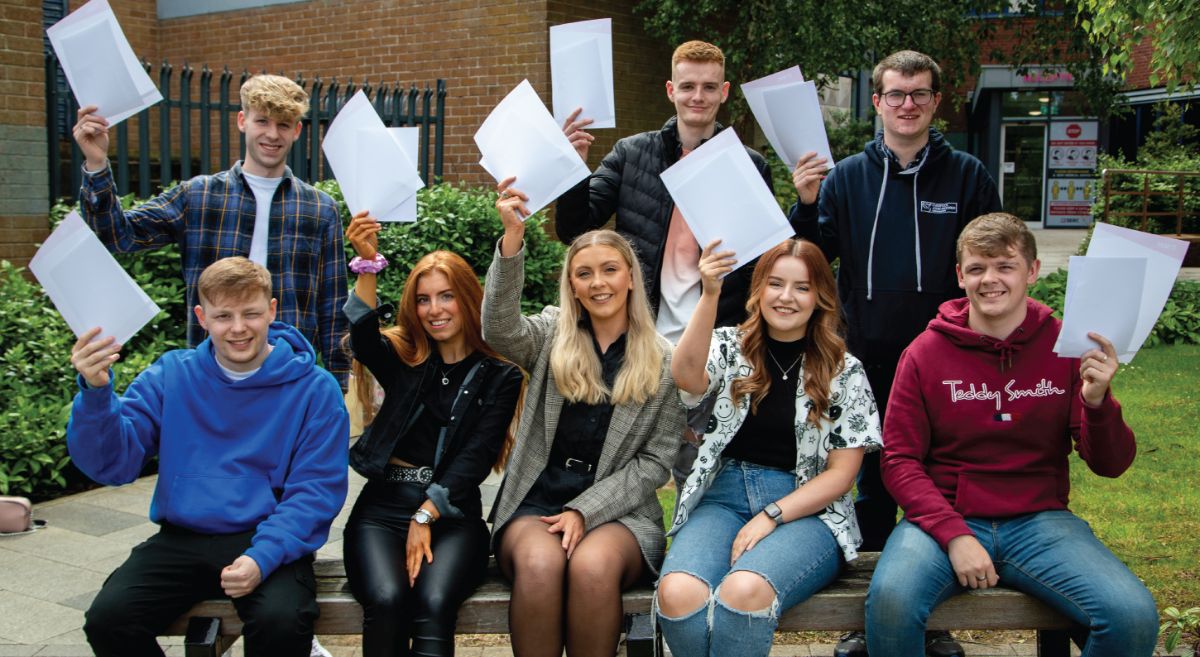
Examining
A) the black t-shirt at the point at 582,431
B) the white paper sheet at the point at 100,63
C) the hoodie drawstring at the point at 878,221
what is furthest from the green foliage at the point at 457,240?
the hoodie drawstring at the point at 878,221

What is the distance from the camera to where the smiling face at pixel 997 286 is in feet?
10.4

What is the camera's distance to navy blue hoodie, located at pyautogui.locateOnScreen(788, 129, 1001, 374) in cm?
372

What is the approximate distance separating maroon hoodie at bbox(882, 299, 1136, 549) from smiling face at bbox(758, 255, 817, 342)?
377 millimetres

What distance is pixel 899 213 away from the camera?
376 cm

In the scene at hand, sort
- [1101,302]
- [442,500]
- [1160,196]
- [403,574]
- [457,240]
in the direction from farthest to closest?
[1160,196] < [457,240] < [442,500] < [403,574] < [1101,302]

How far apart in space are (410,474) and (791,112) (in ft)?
5.83

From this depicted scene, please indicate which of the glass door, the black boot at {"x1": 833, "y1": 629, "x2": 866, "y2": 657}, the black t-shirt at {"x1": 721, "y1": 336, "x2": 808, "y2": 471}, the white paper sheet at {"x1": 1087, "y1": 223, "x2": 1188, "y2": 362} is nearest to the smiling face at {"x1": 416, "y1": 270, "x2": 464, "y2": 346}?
the black t-shirt at {"x1": 721, "y1": 336, "x2": 808, "y2": 471}

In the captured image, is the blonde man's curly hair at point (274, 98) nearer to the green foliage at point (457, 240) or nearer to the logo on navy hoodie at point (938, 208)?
the logo on navy hoodie at point (938, 208)

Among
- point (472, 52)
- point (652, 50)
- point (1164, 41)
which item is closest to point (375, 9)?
point (472, 52)

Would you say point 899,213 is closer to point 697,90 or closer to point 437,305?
point 697,90

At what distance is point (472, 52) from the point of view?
38.3ft

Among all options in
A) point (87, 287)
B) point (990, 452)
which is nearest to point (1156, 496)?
point (990, 452)

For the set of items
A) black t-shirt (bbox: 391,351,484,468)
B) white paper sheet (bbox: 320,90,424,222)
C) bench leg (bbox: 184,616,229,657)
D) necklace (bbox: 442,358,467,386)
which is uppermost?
white paper sheet (bbox: 320,90,424,222)

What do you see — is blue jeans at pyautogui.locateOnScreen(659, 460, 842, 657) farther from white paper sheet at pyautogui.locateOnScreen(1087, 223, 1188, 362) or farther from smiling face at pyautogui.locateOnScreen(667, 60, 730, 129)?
smiling face at pyautogui.locateOnScreen(667, 60, 730, 129)
